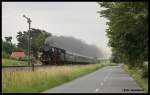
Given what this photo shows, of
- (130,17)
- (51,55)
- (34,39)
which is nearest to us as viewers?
(130,17)

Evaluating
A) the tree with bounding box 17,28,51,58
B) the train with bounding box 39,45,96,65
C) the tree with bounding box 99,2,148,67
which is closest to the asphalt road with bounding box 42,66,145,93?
the tree with bounding box 99,2,148,67

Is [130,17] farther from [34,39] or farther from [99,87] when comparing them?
[34,39]

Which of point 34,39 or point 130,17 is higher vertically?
point 130,17

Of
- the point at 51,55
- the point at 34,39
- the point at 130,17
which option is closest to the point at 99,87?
the point at 130,17

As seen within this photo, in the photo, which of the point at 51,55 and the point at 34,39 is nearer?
the point at 51,55

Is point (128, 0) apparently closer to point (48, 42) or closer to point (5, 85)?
point (5, 85)

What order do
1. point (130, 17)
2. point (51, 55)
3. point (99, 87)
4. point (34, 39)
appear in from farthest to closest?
point (34, 39) → point (51, 55) → point (99, 87) → point (130, 17)

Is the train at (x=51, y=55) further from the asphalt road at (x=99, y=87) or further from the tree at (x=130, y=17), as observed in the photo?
the tree at (x=130, y=17)

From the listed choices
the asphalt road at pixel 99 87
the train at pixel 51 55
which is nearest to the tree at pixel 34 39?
the train at pixel 51 55

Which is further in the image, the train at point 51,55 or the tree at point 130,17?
the train at point 51,55

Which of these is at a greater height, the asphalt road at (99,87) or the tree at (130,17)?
the tree at (130,17)

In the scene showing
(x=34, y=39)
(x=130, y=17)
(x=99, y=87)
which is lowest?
(x=99, y=87)

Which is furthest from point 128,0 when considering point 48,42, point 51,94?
point 48,42

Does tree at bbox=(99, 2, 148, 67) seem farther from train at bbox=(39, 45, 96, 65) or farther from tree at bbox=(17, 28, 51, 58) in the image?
tree at bbox=(17, 28, 51, 58)
